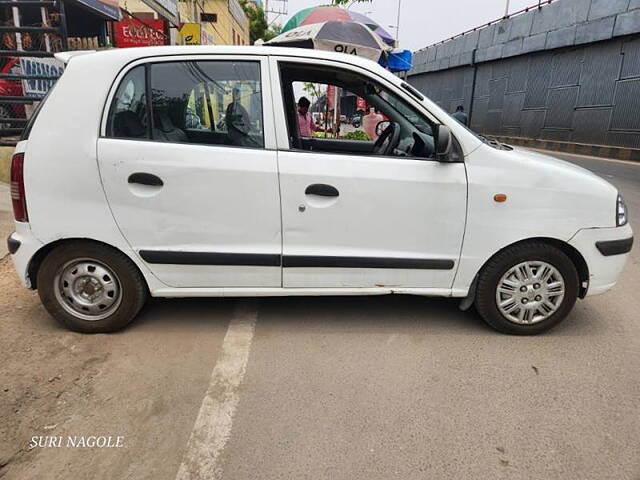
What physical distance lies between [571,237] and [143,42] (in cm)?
1255

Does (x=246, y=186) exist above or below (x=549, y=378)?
above

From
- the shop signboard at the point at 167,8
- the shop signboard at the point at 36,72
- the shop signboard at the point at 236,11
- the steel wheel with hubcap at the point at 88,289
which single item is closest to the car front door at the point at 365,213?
the steel wheel with hubcap at the point at 88,289

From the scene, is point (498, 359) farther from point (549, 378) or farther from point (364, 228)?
point (364, 228)

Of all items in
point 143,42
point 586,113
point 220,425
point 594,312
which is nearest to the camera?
point 220,425

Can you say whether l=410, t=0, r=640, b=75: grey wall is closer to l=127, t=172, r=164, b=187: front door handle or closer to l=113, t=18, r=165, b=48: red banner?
l=113, t=18, r=165, b=48: red banner

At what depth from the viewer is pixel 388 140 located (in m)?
3.89

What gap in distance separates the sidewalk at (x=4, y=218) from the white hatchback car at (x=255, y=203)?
2.13 m

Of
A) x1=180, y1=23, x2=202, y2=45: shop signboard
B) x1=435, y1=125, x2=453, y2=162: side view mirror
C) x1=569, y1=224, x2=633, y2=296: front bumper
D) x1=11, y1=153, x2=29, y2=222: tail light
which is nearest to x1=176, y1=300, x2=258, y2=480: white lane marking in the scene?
x1=11, y1=153, x2=29, y2=222: tail light

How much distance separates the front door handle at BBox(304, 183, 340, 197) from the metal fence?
661 inches

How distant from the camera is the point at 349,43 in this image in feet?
26.6

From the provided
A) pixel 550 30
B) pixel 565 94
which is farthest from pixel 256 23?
pixel 565 94

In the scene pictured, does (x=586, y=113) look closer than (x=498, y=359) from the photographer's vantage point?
No

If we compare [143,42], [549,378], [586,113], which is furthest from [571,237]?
[586,113]

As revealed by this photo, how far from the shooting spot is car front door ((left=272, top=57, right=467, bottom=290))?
2973 millimetres
